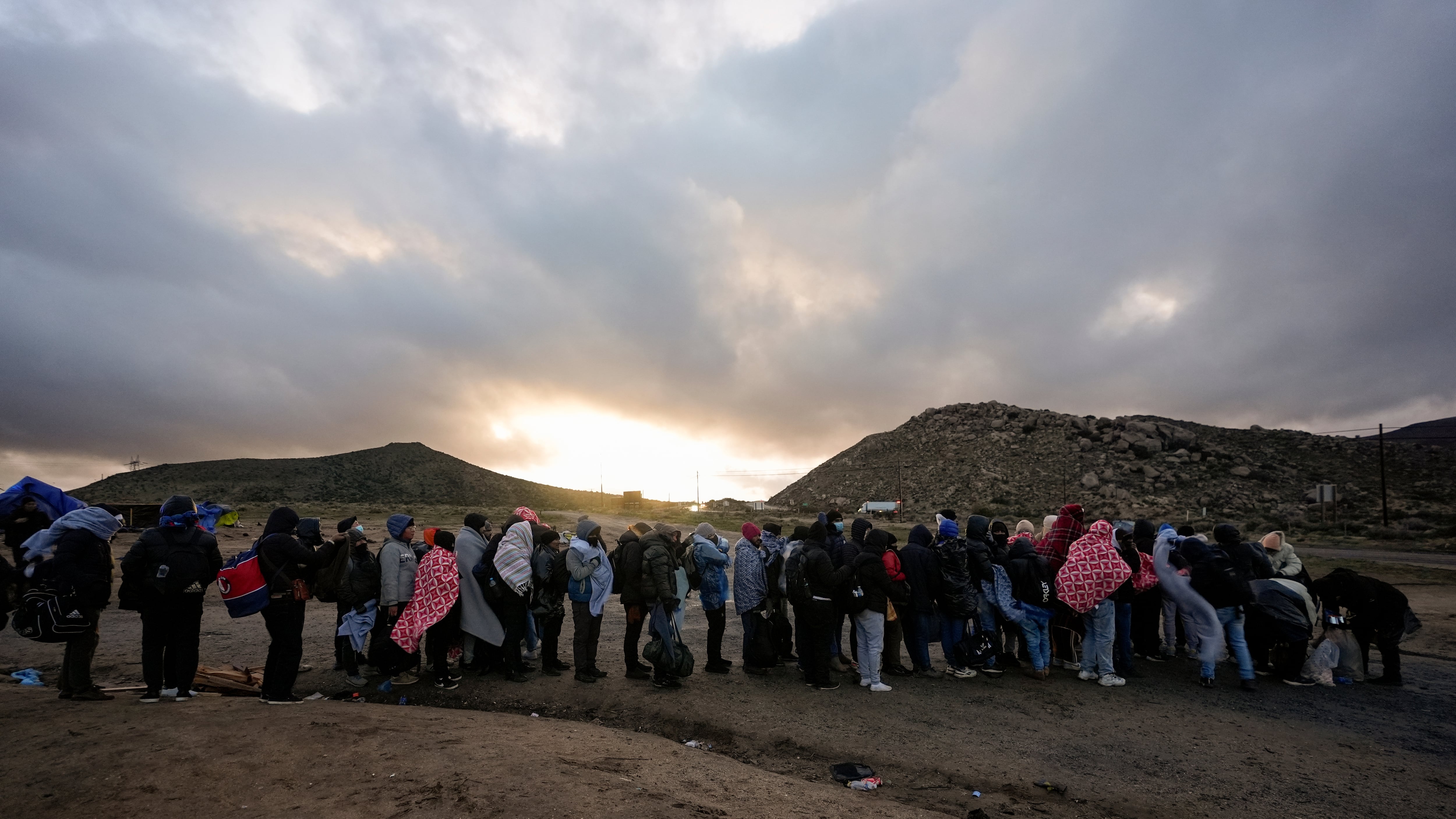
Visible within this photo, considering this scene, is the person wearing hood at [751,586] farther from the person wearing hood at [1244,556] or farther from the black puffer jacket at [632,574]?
the person wearing hood at [1244,556]

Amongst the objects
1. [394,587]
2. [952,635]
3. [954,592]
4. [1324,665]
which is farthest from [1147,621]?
[394,587]

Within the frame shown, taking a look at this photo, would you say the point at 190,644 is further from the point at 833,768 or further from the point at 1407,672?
the point at 1407,672

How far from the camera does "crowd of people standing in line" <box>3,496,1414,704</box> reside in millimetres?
8000

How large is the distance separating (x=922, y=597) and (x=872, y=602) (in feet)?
3.23

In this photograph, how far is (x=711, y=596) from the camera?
8.94 metres

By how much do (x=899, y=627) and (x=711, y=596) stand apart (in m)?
2.65

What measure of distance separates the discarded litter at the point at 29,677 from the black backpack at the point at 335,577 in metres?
3.96

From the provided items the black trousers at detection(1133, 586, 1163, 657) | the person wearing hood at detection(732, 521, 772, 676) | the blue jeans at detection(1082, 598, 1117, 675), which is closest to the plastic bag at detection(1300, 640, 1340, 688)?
the black trousers at detection(1133, 586, 1163, 657)

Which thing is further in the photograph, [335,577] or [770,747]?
[335,577]

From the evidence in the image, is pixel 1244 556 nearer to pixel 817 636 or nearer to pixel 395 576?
pixel 817 636

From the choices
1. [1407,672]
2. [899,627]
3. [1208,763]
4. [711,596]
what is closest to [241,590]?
[711,596]

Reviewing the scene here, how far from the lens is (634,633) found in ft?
28.2

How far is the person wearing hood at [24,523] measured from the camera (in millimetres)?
7438

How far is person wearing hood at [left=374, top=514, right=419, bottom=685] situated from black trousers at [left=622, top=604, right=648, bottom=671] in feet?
8.84
